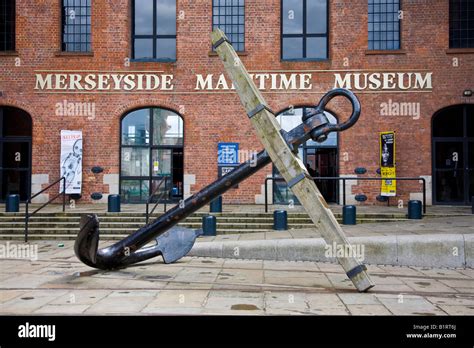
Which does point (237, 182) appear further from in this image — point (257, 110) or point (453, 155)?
point (453, 155)

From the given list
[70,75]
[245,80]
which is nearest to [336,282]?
[245,80]

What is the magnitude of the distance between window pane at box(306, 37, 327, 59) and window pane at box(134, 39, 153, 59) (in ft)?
18.7

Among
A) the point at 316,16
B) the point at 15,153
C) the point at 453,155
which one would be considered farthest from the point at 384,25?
the point at 15,153

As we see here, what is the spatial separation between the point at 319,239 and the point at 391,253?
124 cm

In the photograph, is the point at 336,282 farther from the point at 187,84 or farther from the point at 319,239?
the point at 187,84

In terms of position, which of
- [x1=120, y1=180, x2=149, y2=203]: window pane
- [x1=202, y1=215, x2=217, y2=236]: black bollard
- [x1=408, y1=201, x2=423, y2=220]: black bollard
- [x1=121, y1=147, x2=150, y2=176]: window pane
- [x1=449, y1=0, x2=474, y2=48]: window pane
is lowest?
[x1=202, y1=215, x2=217, y2=236]: black bollard

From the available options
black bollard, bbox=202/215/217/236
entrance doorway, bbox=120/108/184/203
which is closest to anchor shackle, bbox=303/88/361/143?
black bollard, bbox=202/215/217/236

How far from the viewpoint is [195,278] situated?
6.80m

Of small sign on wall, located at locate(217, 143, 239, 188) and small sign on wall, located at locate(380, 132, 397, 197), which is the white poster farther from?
small sign on wall, located at locate(380, 132, 397, 197)

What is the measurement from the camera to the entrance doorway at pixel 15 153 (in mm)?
17609

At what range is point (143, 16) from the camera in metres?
18.0

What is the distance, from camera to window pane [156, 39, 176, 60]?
58.2 ft

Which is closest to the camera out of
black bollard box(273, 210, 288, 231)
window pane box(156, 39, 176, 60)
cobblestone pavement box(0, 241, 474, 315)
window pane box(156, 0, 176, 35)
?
cobblestone pavement box(0, 241, 474, 315)

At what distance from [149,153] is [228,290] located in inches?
481
